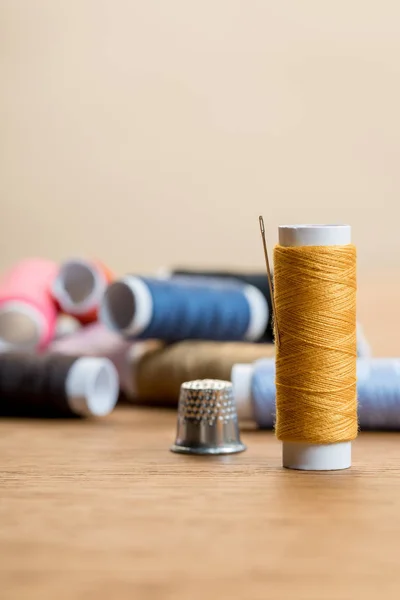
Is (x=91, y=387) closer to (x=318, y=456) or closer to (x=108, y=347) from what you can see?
(x=108, y=347)

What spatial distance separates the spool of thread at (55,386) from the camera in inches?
83.6

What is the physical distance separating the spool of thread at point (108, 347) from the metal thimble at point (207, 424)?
60cm

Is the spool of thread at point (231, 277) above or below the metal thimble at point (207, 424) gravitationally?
above

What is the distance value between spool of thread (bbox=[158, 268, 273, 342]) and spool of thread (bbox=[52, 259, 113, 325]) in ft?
0.57

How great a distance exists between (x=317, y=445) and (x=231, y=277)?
1222 millimetres

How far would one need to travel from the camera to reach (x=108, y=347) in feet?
8.46

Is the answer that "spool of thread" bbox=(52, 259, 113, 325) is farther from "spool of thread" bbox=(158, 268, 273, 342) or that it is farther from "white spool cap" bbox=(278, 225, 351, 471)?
"white spool cap" bbox=(278, 225, 351, 471)

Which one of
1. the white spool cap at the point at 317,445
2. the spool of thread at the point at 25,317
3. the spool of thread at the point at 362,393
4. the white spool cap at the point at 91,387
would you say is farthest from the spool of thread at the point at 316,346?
the spool of thread at the point at 25,317

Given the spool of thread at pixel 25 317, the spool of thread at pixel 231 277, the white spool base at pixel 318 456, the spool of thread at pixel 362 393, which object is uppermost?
the spool of thread at pixel 231 277

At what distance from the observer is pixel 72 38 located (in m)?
4.53

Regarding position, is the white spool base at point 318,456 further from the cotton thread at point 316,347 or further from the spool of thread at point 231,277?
the spool of thread at point 231,277

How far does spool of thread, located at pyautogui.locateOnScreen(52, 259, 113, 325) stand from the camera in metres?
2.74

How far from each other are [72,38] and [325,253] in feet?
10.7

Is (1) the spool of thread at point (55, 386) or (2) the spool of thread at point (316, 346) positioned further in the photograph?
(1) the spool of thread at point (55, 386)
